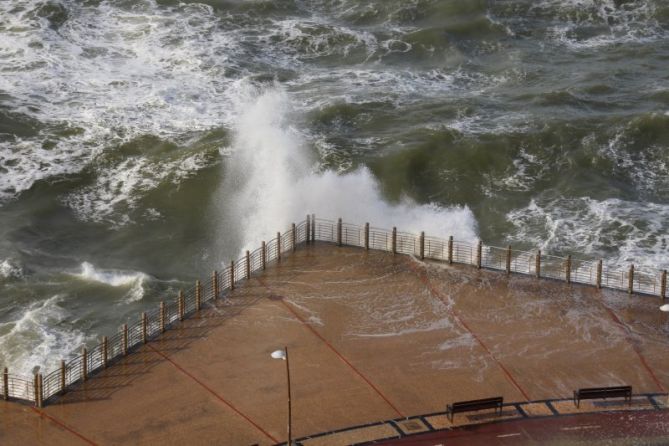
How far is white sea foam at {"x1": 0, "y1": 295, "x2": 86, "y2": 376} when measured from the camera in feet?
144

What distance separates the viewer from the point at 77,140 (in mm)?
67375

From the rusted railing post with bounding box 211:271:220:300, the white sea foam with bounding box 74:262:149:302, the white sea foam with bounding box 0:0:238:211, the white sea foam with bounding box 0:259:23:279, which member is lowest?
the white sea foam with bounding box 74:262:149:302

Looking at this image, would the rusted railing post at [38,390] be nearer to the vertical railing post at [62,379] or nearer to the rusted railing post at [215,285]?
the vertical railing post at [62,379]

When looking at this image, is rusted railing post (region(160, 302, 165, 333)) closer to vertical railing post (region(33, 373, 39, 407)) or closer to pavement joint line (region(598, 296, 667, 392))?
vertical railing post (region(33, 373, 39, 407))

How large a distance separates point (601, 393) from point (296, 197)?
26.5 metres

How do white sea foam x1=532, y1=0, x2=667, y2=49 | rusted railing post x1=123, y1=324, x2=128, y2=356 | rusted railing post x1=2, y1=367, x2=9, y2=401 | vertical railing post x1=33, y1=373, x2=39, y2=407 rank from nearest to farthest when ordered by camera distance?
vertical railing post x1=33, y1=373, x2=39, y2=407 < rusted railing post x1=2, y1=367, x2=9, y2=401 < rusted railing post x1=123, y1=324, x2=128, y2=356 < white sea foam x1=532, y1=0, x2=667, y2=49

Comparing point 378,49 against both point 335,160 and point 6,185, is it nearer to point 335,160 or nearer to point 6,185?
point 335,160

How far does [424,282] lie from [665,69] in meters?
41.4

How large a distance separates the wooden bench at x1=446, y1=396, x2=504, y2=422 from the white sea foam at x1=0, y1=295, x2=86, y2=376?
57.9ft

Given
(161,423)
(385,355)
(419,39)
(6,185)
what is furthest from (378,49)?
(161,423)

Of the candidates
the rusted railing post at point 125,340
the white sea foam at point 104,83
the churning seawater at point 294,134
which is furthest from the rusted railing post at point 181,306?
the white sea foam at point 104,83

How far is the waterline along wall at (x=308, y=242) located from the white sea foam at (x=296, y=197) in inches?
120

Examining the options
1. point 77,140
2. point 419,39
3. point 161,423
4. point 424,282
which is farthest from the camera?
point 419,39

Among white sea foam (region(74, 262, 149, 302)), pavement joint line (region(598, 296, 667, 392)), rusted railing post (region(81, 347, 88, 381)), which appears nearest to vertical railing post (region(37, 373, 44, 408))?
rusted railing post (region(81, 347, 88, 381))
